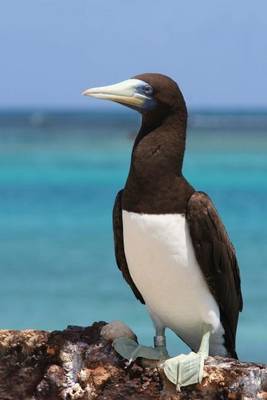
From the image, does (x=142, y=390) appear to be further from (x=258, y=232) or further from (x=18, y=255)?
(x=258, y=232)

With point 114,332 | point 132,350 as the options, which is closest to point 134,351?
point 132,350

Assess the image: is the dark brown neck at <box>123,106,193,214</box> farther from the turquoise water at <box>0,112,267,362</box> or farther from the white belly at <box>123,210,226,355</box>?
the turquoise water at <box>0,112,267,362</box>

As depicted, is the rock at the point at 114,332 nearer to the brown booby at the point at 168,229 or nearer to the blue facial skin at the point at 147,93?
the brown booby at the point at 168,229

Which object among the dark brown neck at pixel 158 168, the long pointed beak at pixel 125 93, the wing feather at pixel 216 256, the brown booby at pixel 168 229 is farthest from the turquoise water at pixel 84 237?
the long pointed beak at pixel 125 93

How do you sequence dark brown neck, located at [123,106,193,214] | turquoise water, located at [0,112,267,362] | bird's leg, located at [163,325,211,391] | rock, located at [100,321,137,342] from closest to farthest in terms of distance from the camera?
1. bird's leg, located at [163,325,211,391]
2. dark brown neck, located at [123,106,193,214]
3. rock, located at [100,321,137,342]
4. turquoise water, located at [0,112,267,362]

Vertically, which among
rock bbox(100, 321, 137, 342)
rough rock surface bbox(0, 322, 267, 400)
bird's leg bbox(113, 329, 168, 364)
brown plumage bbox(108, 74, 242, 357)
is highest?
brown plumage bbox(108, 74, 242, 357)

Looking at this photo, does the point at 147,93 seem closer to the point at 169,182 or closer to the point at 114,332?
the point at 169,182

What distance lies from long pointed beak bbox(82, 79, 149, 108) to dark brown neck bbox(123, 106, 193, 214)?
81 millimetres

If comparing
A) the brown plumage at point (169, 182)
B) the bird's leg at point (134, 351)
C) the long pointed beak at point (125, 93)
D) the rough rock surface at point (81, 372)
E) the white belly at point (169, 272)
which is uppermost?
the long pointed beak at point (125, 93)

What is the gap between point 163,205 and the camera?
4188 mm

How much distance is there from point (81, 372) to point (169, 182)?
750 millimetres

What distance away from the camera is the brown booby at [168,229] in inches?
165

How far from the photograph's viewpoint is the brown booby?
13.7 ft

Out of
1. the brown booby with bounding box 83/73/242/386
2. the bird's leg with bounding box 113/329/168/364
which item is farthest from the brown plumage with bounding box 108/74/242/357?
the bird's leg with bounding box 113/329/168/364
